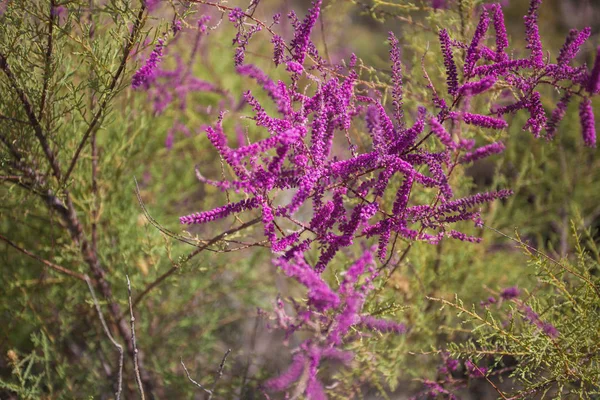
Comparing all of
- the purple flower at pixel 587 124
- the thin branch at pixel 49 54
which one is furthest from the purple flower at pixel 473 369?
the thin branch at pixel 49 54

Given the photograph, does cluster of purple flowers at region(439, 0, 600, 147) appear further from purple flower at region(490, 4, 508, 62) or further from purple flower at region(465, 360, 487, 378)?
purple flower at region(465, 360, 487, 378)

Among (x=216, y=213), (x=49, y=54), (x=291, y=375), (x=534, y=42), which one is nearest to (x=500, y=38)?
(x=534, y=42)

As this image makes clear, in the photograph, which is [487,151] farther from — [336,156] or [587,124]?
[336,156]

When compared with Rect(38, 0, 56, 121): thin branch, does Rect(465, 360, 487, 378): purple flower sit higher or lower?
lower

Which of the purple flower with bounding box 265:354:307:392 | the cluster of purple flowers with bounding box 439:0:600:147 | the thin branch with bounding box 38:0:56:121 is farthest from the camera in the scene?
the thin branch with bounding box 38:0:56:121

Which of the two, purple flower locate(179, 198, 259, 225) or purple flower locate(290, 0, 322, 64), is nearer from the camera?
purple flower locate(179, 198, 259, 225)

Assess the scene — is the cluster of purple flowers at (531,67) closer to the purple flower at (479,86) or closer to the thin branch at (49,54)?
the purple flower at (479,86)

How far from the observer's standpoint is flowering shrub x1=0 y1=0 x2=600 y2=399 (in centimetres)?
108

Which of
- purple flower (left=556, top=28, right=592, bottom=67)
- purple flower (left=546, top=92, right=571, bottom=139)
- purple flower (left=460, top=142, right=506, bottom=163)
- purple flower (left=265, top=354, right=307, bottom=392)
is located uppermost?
purple flower (left=556, top=28, right=592, bottom=67)

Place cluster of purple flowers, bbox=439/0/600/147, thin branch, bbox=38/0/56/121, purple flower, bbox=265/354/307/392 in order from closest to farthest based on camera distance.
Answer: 1. purple flower, bbox=265/354/307/392
2. cluster of purple flowers, bbox=439/0/600/147
3. thin branch, bbox=38/0/56/121

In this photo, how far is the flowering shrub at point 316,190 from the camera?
42.4 inches

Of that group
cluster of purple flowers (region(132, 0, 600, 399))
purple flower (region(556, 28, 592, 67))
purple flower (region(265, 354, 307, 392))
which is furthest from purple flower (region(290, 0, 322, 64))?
purple flower (region(265, 354, 307, 392))

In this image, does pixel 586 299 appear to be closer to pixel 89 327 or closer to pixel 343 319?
pixel 343 319

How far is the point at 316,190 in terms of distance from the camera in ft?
3.68
